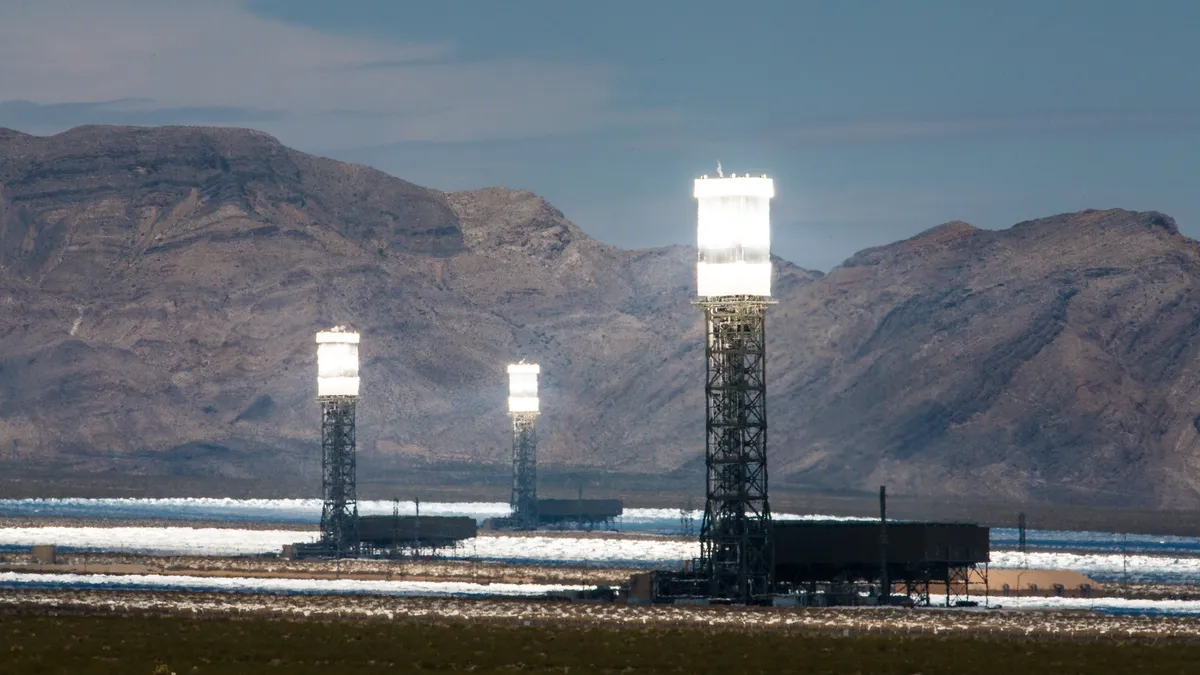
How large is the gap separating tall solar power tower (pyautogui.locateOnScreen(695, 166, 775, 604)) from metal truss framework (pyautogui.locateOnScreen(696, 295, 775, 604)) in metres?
0.05

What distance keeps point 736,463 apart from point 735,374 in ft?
15.1

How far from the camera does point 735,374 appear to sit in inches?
4530

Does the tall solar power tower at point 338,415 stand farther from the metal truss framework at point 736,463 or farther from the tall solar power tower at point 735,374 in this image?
the metal truss framework at point 736,463

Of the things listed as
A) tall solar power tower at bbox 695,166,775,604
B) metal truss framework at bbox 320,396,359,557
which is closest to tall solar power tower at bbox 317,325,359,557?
metal truss framework at bbox 320,396,359,557

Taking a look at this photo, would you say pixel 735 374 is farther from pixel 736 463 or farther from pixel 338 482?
pixel 338 482

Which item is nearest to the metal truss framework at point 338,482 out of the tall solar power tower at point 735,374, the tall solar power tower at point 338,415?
the tall solar power tower at point 338,415

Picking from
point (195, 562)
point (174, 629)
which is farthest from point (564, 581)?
point (174, 629)

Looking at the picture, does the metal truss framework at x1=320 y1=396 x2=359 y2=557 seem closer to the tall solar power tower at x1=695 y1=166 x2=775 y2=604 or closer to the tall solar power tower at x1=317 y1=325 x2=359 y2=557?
the tall solar power tower at x1=317 y1=325 x2=359 y2=557

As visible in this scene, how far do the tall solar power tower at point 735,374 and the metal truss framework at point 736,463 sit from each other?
5 centimetres

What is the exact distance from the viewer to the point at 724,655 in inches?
3233

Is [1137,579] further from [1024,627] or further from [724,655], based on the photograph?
[724,655]

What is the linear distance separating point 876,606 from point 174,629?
39969 millimetres

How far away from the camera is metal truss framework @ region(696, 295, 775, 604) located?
114188 millimetres

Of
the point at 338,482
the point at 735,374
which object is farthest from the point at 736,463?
the point at 338,482
